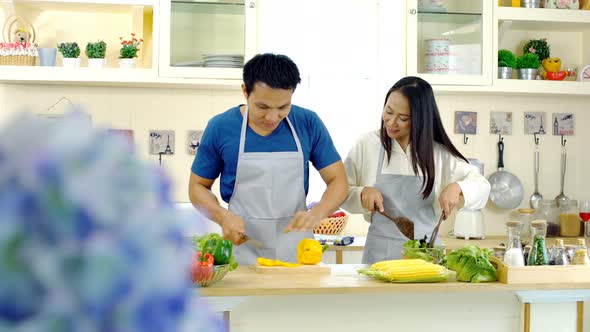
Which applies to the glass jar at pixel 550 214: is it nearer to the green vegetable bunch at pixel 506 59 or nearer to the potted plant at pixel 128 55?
the green vegetable bunch at pixel 506 59

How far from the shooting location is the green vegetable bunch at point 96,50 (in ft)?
13.1

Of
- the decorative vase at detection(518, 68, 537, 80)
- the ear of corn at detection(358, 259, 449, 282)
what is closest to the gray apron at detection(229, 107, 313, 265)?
the ear of corn at detection(358, 259, 449, 282)

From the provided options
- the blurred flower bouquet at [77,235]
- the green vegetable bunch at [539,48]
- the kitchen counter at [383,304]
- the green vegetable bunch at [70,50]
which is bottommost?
the kitchen counter at [383,304]

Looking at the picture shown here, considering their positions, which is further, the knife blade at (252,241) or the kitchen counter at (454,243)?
the kitchen counter at (454,243)

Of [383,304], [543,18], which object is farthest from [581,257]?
[543,18]

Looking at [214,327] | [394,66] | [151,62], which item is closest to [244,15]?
[151,62]

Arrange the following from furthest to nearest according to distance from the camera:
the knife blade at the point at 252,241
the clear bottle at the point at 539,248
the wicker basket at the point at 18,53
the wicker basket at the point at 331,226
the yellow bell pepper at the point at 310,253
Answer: the wicker basket at the point at 331,226 → the wicker basket at the point at 18,53 → the knife blade at the point at 252,241 → the yellow bell pepper at the point at 310,253 → the clear bottle at the point at 539,248

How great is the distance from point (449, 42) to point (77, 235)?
4.26m

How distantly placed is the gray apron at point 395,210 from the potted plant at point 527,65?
5.41ft

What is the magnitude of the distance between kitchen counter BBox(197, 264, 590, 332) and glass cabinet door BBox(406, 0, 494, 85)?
6.38 ft

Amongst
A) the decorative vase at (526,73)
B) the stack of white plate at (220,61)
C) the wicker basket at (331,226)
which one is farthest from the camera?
the decorative vase at (526,73)

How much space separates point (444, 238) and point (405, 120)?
1.56 metres

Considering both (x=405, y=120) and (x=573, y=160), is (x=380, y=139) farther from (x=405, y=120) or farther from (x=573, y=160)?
(x=573, y=160)

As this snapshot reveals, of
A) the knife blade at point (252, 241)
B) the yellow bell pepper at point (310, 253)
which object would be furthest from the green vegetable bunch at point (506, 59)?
the yellow bell pepper at point (310, 253)
